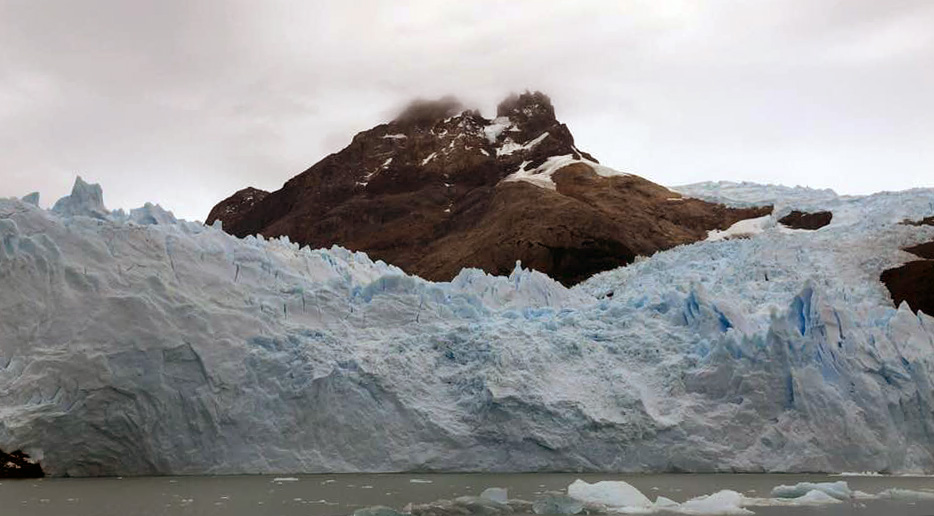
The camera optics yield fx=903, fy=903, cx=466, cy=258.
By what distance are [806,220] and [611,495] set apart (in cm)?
2883

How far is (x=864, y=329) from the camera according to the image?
57.1 ft

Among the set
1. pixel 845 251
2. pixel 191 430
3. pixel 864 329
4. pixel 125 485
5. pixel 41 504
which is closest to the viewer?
pixel 41 504

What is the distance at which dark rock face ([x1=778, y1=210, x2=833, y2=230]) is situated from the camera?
35.1 m

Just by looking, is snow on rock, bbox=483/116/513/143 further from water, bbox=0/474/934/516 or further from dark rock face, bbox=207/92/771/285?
water, bbox=0/474/934/516

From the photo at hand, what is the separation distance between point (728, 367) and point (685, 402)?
1034 mm

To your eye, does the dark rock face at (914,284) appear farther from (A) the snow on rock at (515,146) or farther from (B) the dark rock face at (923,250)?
(A) the snow on rock at (515,146)

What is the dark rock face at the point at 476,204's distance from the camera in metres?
39.8

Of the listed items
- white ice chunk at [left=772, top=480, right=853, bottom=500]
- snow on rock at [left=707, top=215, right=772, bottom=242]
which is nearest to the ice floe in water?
white ice chunk at [left=772, top=480, right=853, bottom=500]

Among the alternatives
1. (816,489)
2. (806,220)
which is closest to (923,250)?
(806,220)

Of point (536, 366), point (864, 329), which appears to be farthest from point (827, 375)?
point (536, 366)

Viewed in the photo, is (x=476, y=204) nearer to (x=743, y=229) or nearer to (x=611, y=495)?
(x=743, y=229)

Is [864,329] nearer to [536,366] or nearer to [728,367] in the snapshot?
[728,367]

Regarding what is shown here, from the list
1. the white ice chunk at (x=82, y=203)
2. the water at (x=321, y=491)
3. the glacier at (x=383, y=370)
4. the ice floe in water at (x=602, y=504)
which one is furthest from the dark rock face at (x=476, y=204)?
the ice floe in water at (x=602, y=504)

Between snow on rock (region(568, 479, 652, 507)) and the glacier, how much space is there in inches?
177
